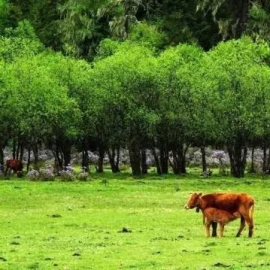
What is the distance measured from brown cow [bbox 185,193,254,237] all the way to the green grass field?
0.72 m

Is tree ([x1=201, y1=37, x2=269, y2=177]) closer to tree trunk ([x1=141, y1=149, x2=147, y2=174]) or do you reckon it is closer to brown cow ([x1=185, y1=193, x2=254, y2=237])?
tree trunk ([x1=141, y1=149, x2=147, y2=174])

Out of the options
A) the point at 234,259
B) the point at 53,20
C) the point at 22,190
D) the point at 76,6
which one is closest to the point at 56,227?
the point at 234,259

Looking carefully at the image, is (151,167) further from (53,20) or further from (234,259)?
(234,259)

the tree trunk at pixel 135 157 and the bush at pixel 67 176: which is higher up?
the tree trunk at pixel 135 157

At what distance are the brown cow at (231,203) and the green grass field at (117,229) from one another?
0.72 metres

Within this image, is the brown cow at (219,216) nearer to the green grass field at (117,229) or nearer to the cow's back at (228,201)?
the cow's back at (228,201)

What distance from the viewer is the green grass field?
23.7 metres

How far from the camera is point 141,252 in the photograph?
25297mm

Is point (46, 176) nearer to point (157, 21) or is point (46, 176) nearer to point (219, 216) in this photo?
point (219, 216)

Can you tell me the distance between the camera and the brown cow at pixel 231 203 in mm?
28109

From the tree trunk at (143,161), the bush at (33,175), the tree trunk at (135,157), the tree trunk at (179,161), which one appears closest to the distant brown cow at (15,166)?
the bush at (33,175)

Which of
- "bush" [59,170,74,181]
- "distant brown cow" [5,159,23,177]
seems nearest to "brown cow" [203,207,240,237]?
"bush" [59,170,74,181]

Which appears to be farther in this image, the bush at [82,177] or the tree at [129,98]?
the tree at [129,98]

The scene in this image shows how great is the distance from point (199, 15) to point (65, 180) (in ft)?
157
